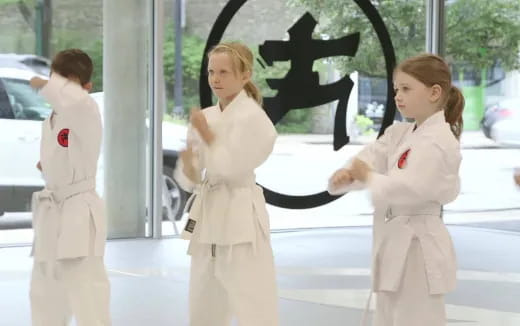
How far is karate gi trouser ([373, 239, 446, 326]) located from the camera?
9.72 ft

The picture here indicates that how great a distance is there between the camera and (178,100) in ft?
23.2

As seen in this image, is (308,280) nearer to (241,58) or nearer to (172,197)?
(172,197)

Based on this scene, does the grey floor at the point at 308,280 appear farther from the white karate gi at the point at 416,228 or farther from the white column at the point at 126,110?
the white karate gi at the point at 416,228

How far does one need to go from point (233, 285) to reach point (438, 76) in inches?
40.1

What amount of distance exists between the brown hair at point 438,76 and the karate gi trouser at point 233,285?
79 centimetres

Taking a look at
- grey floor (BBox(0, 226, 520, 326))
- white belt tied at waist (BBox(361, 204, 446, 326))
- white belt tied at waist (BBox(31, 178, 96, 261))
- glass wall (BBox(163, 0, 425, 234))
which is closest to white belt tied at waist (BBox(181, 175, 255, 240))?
white belt tied at waist (BBox(31, 178, 96, 261))

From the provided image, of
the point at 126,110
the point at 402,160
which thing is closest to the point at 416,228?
the point at 402,160

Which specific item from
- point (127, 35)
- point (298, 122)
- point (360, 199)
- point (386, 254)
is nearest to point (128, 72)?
point (127, 35)

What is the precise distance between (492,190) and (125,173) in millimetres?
3380

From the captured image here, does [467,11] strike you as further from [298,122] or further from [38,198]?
[38,198]

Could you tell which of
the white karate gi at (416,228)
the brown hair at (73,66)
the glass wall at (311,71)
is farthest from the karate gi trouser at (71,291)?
the glass wall at (311,71)

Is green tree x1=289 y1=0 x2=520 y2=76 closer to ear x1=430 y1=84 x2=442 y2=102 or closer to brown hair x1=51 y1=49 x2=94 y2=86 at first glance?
brown hair x1=51 y1=49 x2=94 y2=86

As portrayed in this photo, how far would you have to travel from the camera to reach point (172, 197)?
23.9 ft

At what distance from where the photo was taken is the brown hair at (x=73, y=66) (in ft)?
11.3
